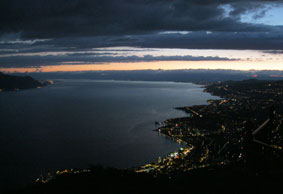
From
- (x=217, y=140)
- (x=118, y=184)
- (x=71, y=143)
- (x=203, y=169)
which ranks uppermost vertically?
(x=118, y=184)

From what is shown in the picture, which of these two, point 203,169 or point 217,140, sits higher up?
point 203,169

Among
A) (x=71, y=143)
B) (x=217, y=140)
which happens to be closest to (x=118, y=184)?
(x=71, y=143)

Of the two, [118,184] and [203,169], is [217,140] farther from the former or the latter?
[118,184]

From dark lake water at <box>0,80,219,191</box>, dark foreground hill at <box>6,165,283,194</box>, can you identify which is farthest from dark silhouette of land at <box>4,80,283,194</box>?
dark lake water at <box>0,80,219,191</box>

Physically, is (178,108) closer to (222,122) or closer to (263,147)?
(222,122)

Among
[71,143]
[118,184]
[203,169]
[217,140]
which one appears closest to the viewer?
[118,184]

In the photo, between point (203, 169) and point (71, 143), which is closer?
point (203, 169)

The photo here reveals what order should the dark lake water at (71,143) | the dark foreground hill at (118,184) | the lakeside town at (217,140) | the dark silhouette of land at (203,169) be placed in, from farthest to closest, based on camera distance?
the dark lake water at (71,143) < the dark foreground hill at (118,184) < the dark silhouette of land at (203,169) < the lakeside town at (217,140)

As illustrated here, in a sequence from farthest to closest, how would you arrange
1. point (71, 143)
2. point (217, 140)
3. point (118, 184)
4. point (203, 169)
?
point (217, 140) < point (71, 143) < point (203, 169) < point (118, 184)

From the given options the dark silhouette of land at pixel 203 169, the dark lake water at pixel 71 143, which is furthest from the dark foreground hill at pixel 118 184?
the dark lake water at pixel 71 143

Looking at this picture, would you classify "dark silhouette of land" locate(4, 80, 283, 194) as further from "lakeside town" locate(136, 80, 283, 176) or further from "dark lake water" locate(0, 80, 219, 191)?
"dark lake water" locate(0, 80, 219, 191)

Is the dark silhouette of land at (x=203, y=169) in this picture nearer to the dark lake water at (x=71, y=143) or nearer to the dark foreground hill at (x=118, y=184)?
the dark foreground hill at (x=118, y=184)
